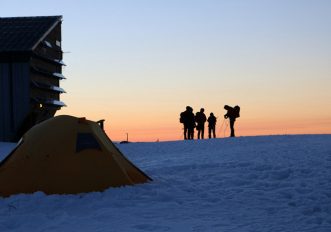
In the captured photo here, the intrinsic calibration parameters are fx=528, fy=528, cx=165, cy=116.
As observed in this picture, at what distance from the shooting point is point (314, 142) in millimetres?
20938

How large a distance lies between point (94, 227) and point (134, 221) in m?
0.75

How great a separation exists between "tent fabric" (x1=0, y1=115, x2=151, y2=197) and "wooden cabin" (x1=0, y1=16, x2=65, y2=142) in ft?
69.8

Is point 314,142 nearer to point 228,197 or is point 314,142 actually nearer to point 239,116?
point 239,116

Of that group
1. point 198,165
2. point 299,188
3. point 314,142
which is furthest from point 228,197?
point 314,142

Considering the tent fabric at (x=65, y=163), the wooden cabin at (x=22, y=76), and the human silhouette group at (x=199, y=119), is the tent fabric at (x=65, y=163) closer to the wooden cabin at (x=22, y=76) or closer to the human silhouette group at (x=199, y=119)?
the human silhouette group at (x=199, y=119)

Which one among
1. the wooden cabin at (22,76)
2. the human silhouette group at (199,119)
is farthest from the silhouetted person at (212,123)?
the wooden cabin at (22,76)

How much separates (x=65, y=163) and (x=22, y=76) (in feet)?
74.4

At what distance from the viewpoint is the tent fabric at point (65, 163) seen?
12312 millimetres

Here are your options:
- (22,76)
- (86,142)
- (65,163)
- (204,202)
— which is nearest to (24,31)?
(22,76)

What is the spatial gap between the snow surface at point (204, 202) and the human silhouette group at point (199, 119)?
35.6 ft

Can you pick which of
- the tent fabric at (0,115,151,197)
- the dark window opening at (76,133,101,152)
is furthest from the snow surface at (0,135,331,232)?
the dark window opening at (76,133,101,152)

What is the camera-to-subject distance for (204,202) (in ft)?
37.2

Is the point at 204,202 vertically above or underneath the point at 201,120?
underneath

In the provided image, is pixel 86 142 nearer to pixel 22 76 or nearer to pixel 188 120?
pixel 188 120
